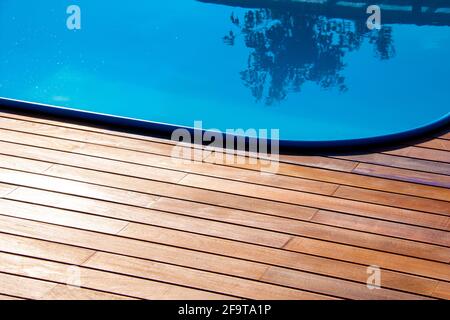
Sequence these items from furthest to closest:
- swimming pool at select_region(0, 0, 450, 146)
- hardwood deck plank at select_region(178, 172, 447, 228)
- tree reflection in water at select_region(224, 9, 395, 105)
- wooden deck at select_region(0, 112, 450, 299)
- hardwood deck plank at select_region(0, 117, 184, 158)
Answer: tree reflection in water at select_region(224, 9, 395, 105), swimming pool at select_region(0, 0, 450, 146), hardwood deck plank at select_region(0, 117, 184, 158), hardwood deck plank at select_region(178, 172, 447, 228), wooden deck at select_region(0, 112, 450, 299)

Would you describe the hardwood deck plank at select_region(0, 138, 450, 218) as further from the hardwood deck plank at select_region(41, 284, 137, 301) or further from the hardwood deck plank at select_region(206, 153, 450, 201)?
the hardwood deck plank at select_region(41, 284, 137, 301)

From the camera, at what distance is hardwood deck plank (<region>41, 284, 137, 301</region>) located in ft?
9.29

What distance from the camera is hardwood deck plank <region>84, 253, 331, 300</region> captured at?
9.47ft

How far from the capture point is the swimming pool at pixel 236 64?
4852 millimetres

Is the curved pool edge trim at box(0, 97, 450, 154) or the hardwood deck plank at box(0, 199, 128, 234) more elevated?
the curved pool edge trim at box(0, 97, 450, 154)

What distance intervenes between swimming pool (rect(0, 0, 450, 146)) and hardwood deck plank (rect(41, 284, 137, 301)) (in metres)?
1.51

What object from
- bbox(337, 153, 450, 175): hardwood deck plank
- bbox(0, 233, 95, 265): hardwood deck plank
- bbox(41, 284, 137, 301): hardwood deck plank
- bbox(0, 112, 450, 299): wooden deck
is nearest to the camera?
bbox(41, 284, 137, 301): hardwood deck plank

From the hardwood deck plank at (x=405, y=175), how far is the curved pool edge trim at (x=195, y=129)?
0.64 feet

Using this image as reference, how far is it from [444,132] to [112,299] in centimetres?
186

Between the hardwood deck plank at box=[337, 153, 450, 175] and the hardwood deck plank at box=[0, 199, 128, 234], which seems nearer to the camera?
the hardwood deck plank at box=[0, 199, 128, 234]

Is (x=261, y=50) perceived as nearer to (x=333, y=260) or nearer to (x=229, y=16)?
(x=229, y=16)

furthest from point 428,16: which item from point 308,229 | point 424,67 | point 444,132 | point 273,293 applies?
point 273,293

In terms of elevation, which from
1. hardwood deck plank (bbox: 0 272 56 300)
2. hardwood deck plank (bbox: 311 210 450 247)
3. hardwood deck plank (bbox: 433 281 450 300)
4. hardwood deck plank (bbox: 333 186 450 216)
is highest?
hardwood deck plank (bbox: 333 186 450 216)

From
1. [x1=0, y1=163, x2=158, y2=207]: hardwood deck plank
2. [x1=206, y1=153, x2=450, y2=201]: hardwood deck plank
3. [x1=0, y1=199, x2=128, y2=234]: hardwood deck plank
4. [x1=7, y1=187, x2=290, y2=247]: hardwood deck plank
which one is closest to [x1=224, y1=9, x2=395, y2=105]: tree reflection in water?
[x1=206, y1=153, x2=450, y2=201]: hardwood deck plank
